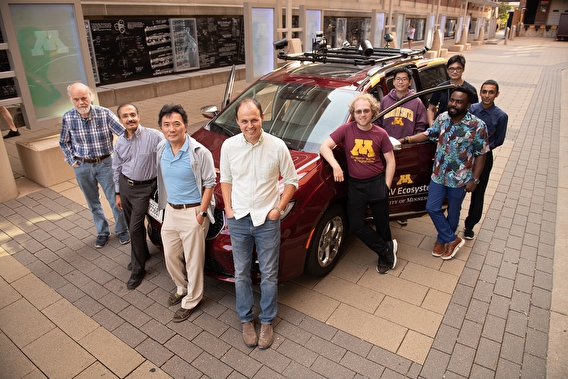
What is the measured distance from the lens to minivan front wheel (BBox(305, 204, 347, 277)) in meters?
3.67

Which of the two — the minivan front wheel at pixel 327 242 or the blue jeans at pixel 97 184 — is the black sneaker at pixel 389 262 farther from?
the blue jeans at pixel 97 184

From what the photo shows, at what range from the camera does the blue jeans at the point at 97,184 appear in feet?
14.1

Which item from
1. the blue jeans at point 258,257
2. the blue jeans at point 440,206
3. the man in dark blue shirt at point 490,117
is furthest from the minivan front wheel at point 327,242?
the man in dark blue shirt at point 490,117

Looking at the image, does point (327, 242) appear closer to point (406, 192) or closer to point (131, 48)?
point (406, 192)

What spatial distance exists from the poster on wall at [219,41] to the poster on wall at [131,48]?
4.63 ft

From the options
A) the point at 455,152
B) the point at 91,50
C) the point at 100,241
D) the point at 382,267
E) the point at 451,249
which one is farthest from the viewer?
the point at 91,50

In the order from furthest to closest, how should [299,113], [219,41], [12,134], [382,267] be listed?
[219,41]
[12,134]
[299,113]
[382,267]

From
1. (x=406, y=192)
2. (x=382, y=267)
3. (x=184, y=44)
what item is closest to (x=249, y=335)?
(x=382, y=267)

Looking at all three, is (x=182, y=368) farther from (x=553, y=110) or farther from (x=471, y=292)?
(x=553, y=110)

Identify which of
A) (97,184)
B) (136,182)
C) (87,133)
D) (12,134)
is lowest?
(12,134)

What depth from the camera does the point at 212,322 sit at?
137 inches

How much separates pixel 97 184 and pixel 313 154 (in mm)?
2397

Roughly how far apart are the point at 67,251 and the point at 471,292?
418 centimetres

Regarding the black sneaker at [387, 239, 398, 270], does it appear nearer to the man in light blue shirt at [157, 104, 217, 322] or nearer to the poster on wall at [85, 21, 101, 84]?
the man in light blue shirt at [157, 104, 217, 322]
